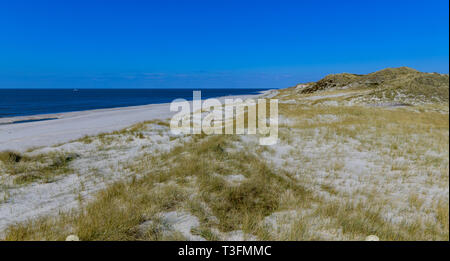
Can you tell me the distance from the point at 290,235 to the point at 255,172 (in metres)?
3.30

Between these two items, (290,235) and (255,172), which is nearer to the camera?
(290,235)

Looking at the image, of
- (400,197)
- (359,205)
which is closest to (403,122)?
(400,197)

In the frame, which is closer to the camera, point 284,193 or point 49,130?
point 284,193

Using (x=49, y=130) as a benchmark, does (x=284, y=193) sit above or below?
below

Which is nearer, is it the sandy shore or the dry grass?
the dry grass

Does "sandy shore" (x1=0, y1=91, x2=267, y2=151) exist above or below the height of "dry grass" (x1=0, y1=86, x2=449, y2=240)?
above

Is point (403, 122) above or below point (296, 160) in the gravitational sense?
above

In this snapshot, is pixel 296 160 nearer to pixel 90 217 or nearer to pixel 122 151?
pixel 90 217

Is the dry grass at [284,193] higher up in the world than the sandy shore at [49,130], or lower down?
lower down

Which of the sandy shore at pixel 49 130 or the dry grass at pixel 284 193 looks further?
the sandy shore at pixel 49 130

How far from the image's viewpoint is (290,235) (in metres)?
3.62

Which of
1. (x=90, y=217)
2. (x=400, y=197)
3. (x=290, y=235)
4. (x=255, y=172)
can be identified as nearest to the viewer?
(x=290, y=235)
